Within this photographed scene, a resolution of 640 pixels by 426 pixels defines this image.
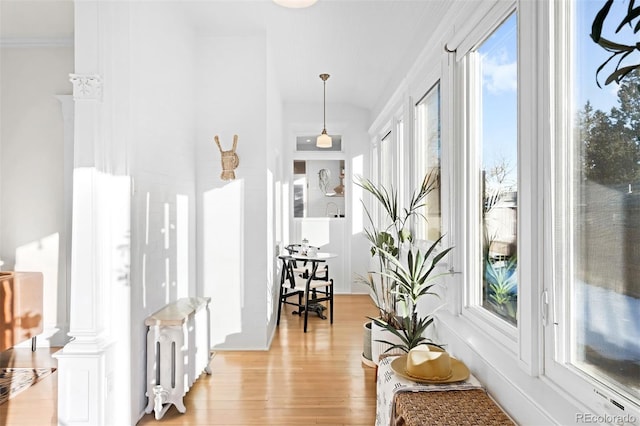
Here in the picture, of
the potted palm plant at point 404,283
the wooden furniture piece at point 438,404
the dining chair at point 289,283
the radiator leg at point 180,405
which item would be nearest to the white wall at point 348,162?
the dining chair at point 289,283

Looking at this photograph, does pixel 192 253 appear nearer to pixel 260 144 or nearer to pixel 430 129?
pixel 260 144

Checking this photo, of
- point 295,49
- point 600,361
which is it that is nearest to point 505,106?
point 600,361

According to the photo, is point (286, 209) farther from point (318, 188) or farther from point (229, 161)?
point (229, 161)

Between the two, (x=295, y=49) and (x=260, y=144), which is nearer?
(x=260, y=144)

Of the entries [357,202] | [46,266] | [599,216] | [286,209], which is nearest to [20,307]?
[46,266]

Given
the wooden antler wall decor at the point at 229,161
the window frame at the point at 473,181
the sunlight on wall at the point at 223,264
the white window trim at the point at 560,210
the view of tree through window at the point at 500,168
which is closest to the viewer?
the white window trim at the point at 560,210

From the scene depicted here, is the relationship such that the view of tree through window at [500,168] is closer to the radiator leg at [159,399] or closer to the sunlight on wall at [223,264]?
the radiator leg at [159,399]

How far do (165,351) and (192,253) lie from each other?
1.26 m

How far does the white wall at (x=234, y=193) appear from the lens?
12.9 ft

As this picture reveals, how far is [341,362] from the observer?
361cm

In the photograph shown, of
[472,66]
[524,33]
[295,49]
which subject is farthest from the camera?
[295,49]

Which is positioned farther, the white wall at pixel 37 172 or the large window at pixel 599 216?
the white wall at pixel 37 172

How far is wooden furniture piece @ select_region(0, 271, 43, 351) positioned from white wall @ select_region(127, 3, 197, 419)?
1494 mm

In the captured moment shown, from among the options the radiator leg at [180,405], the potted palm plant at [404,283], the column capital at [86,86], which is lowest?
the radiator leg at [180,405]
